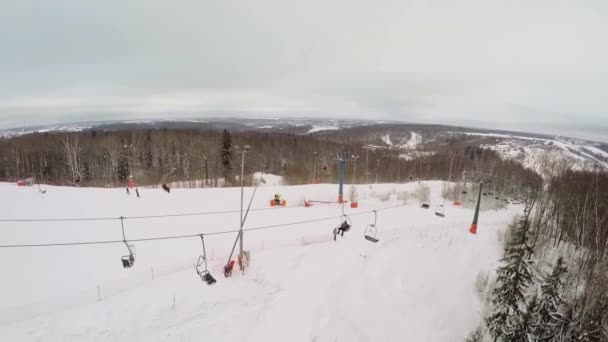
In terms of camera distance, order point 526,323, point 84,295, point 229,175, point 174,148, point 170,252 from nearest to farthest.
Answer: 1. point 84,295
2. point 526,323
3. point 170,252
4. point 229,175
5. point 174,148

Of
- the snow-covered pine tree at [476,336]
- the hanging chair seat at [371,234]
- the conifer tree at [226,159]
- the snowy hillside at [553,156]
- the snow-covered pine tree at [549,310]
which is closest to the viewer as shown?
the snow-covered pine tree at [549,310]

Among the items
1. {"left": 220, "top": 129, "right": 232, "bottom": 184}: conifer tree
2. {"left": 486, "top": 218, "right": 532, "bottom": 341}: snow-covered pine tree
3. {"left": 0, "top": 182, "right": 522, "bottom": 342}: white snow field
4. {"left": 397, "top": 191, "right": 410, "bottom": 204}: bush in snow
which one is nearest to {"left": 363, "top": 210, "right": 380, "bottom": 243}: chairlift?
{"left": 0, "top": 182, "right": 522, "bottom": 342}: white snow field

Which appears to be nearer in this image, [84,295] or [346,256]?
[84,295]

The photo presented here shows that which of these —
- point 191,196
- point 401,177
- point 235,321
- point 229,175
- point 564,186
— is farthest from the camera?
point 401,177

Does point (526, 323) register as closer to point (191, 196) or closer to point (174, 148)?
point (191, 196)

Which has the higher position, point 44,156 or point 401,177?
point 44,156

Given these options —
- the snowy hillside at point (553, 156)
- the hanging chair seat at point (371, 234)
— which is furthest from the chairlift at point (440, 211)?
the snowy hillside at point (553, 156)

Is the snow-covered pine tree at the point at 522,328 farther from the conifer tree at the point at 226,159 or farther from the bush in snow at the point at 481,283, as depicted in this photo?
the conifer tree at the point at 226,159

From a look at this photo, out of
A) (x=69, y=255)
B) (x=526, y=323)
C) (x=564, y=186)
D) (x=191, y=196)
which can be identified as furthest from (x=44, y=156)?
(x=564, y=186)

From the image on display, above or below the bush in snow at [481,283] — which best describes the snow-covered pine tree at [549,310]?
above
